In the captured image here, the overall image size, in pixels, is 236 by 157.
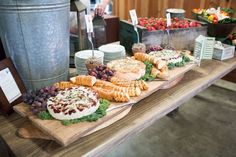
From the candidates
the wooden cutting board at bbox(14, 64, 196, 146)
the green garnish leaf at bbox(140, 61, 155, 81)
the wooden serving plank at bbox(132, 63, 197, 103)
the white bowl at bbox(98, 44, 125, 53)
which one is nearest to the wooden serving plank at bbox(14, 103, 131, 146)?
the wooden cutting board at bbox(14, 64, 196, 146)

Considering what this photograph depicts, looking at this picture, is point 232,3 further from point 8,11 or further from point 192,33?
point 8,11

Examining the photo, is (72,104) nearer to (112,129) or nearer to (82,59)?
(112,129)

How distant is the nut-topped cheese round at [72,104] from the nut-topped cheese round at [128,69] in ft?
0.74

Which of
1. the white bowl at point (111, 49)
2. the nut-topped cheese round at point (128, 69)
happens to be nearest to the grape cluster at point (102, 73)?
the nut-topped cheese round at point (128, 69)


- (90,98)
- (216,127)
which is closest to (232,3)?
(216,127)

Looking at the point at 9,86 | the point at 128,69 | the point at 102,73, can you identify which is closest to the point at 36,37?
the point at 9,86

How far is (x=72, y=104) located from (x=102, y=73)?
310 millimetres

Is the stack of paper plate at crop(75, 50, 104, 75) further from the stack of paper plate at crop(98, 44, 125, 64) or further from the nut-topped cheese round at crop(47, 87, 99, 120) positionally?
the nut-topped cheese round at crop(47, 87, 99, 120)

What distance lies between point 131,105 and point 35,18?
1.73ft

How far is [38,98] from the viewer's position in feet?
2.98

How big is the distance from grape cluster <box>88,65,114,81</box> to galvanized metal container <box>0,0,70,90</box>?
152 mm

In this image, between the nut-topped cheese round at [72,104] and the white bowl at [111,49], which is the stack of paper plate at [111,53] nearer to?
the white bowl at [111,49]

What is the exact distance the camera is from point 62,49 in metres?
1.09

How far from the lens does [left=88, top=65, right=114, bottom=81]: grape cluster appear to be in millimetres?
1110
